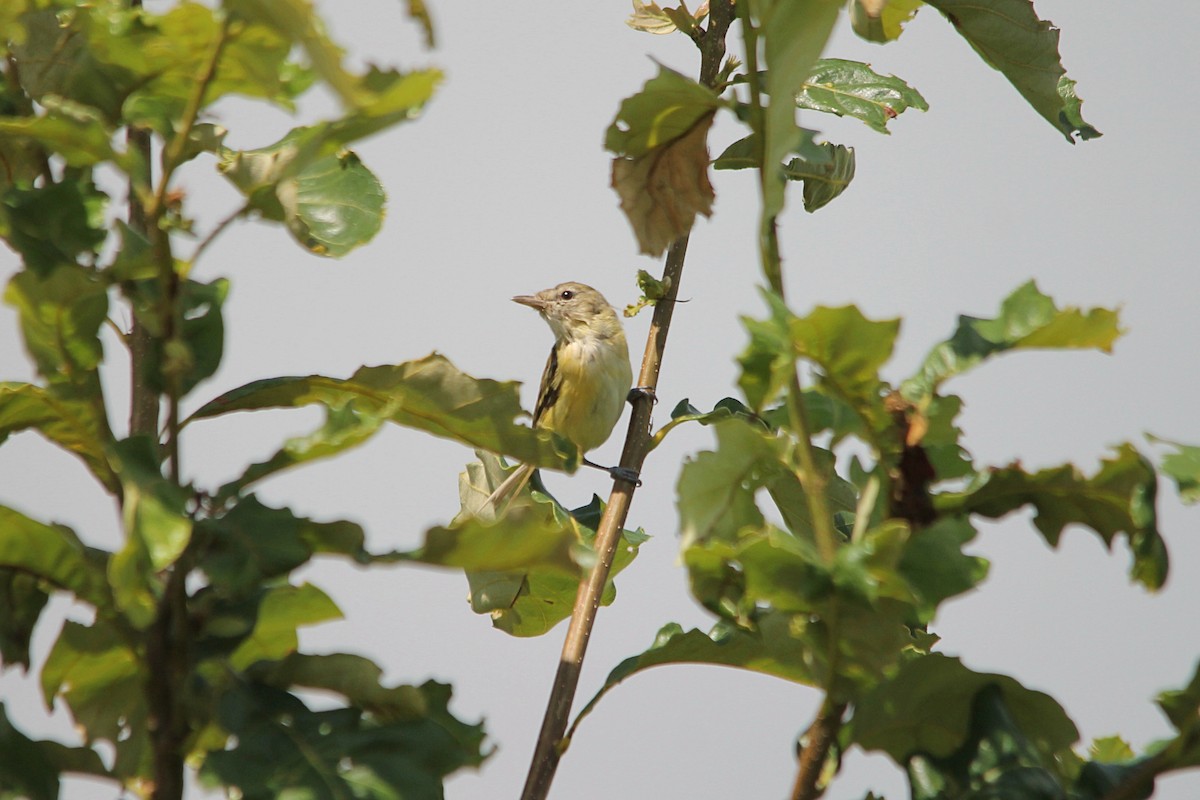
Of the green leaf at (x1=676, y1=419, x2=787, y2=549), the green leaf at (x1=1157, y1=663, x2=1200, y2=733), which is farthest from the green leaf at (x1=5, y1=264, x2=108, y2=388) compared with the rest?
the green leaf at (x1=1157, y1=663, x2=1200, y2=733)

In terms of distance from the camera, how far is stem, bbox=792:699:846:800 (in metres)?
1.23

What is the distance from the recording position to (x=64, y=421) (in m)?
1.35

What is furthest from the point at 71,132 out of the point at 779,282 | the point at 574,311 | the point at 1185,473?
the point at 574,311

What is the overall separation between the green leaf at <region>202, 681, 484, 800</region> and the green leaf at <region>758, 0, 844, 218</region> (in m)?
0.63

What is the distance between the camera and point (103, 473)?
1367mm

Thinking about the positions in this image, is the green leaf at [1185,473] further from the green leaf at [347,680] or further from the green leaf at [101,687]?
the green leaf at [101,687]

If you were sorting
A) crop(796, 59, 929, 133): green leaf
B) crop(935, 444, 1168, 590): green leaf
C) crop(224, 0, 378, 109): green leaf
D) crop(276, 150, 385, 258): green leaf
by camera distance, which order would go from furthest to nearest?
crop(796, 59, 929, 133): green leaf, crop(276, 150, 385, 258): green leaf, crop(935, 444, 1168, 590): green leaf, crop(224, 0, 378, 109): green leaf

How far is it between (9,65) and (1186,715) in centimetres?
146

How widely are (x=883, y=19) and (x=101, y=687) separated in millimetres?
1239

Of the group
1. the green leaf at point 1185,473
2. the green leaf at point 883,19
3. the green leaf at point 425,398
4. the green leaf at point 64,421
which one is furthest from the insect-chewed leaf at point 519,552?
the green leaf at point 883,19

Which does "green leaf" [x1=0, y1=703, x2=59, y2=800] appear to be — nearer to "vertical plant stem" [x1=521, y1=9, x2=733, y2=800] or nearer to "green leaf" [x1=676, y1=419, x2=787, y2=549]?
"vertical plant stem" [x1=521, y1=9, x2=733, y2=800]

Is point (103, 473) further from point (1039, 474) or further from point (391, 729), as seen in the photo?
point (1039, 474)

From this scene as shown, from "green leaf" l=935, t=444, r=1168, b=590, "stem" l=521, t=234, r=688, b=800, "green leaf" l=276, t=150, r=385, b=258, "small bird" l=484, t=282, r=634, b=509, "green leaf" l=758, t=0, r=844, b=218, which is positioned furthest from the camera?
"small bird" l=484, t=282, r=634, b=509

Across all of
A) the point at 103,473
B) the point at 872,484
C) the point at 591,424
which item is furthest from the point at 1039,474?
the point at 591,424
